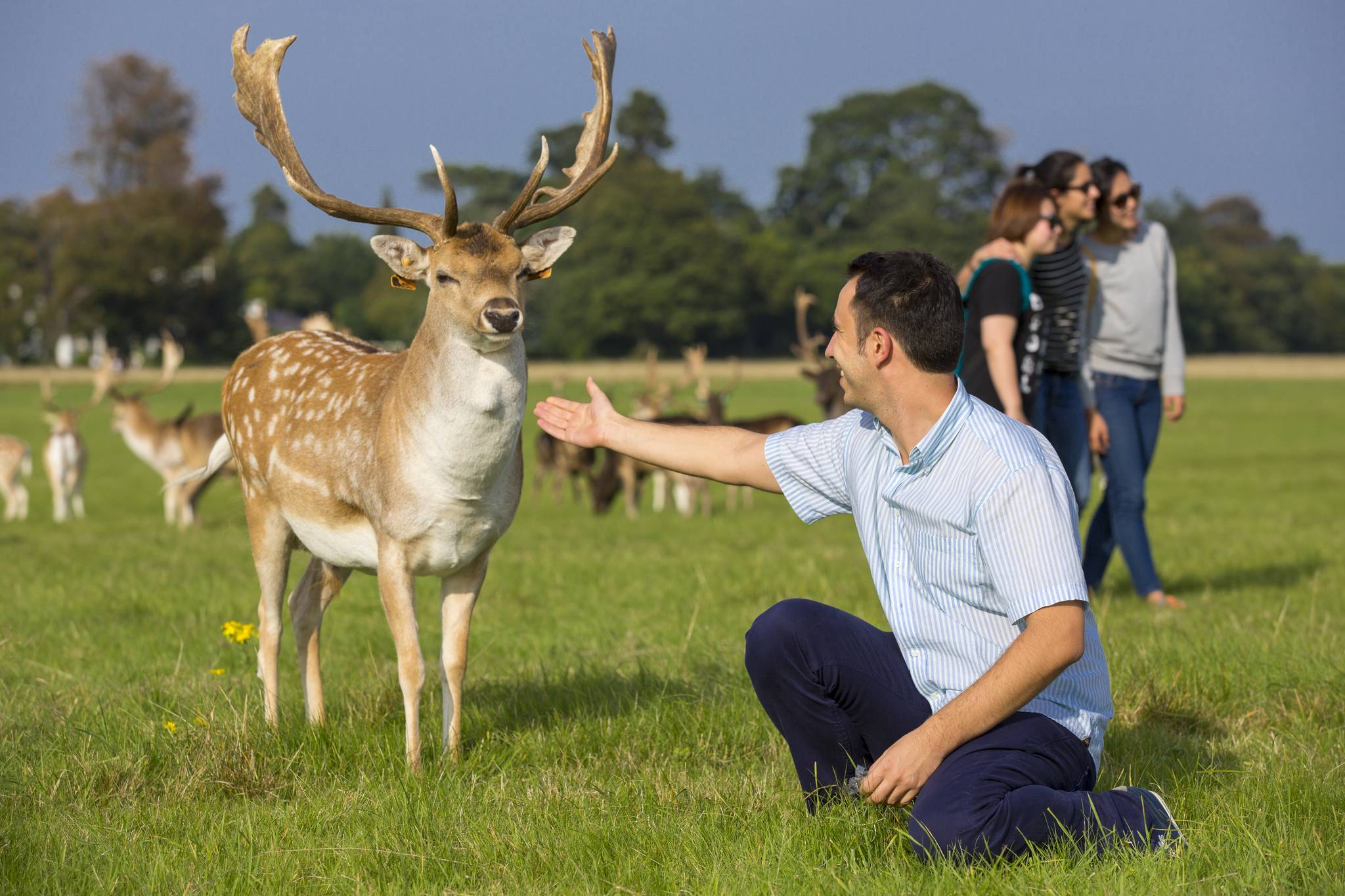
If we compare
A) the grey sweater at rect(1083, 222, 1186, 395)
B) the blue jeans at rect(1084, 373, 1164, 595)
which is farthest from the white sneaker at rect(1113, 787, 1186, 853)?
the grey sweater at rect(1083, 222, 1186, 395)

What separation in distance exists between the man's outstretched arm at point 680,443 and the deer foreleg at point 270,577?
1635 millimetres

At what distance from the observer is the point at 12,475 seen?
16953mm

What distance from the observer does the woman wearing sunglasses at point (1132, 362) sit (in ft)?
22.0

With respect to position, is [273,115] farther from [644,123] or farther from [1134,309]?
[644,123]

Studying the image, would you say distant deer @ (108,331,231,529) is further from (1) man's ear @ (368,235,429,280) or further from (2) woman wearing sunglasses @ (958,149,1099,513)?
(1) man's ear @ (368,235,429,280)

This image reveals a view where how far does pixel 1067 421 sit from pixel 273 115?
3.75m

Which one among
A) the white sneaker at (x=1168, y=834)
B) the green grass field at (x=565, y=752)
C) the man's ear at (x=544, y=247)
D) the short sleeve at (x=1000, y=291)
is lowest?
the green grass field at (x=565, y=752)

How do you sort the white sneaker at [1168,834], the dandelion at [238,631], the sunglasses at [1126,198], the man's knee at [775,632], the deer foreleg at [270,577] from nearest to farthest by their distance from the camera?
the white sneaker at [1168,834]
the man's knee at [775,632]
the dandelion at [238,631]
the deer foreleg at [270,577]
the sunglasses at [1126,198]

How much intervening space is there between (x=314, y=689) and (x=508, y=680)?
786mm

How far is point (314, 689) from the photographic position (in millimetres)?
4742

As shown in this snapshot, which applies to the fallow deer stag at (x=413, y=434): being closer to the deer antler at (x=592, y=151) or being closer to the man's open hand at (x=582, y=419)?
the deer antler at (x=592, y=151)

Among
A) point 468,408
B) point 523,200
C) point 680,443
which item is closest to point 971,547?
point 680,443

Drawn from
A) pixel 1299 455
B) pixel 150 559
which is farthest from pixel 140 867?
pixel 1299 455


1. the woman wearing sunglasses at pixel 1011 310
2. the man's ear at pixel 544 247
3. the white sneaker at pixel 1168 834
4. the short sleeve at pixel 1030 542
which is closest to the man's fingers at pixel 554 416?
the man's ear at pixel 544 247
